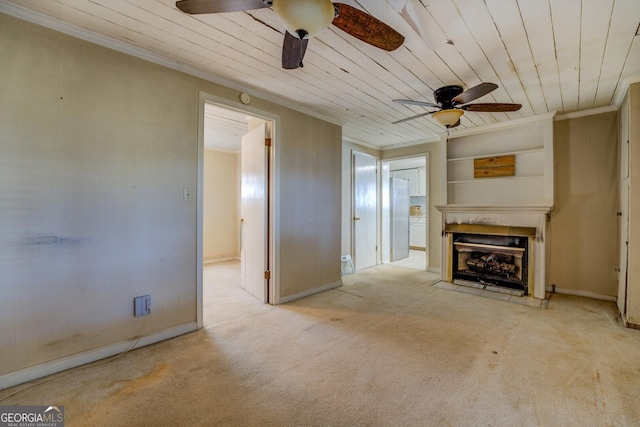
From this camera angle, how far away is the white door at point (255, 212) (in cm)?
328

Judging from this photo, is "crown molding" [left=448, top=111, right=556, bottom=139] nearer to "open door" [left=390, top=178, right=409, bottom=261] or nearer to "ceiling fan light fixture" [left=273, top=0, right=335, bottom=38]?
"open door" [left=390, top=178, right=409, bottom=261]

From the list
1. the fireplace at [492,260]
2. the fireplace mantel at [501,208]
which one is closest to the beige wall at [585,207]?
the fireplace mantel at [501,208]

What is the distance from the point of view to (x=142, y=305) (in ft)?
7.32

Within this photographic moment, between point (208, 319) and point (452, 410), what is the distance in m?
2.25

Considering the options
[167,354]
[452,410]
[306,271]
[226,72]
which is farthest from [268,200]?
[452,410]

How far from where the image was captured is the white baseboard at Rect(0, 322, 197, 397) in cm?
175

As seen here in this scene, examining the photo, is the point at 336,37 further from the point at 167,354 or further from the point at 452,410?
the point at 167,354

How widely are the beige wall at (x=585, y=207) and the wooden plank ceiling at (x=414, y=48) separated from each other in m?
0.40

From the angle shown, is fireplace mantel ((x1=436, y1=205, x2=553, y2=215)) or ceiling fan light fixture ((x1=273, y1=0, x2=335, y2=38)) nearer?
ceiling fan light fixture ((x1=273, y1=0, x2=335, y2=38))

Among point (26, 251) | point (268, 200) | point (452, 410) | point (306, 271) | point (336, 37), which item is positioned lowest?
point (452, 410)

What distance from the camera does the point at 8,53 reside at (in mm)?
1721

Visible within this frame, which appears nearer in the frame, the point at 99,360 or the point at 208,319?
the point at 99,360

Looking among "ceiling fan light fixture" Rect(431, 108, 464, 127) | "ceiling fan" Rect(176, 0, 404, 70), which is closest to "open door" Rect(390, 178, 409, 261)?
"ceiling fan light fixture" Rect(431, 108, 464, 127)

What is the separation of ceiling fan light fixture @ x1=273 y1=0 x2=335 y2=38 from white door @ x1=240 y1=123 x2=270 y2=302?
205cm
